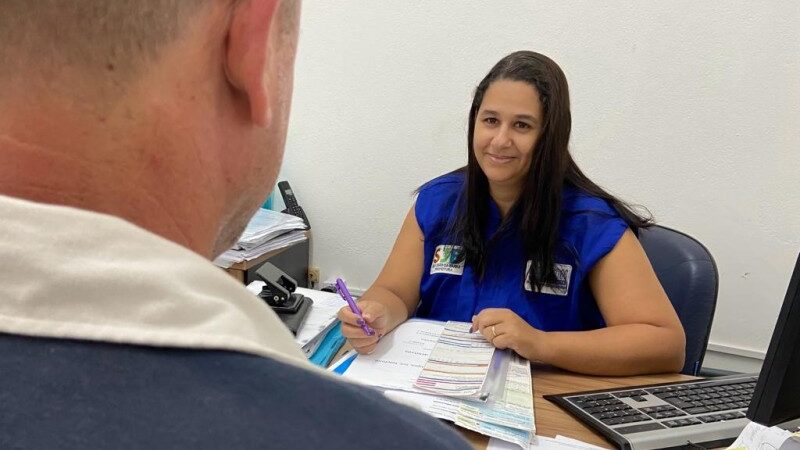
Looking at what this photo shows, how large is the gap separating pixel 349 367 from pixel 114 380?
82 cm

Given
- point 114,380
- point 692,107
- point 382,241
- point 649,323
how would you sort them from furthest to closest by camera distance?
point 382,241, point 692,107, point 649,323, point 114,380

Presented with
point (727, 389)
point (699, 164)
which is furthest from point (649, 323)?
point (699, 164)

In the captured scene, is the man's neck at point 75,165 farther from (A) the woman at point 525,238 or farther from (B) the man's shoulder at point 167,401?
(A) the woman at point 525,238

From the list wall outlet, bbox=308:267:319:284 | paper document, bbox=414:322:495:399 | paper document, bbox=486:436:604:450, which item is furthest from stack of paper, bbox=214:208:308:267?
paper document, bbox=486:436:604:450

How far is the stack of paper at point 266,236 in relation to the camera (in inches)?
73.7

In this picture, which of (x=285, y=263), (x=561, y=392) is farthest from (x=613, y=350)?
(x=285, y=263)

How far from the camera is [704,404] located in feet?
3.31

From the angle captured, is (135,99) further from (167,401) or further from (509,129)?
(509,129)

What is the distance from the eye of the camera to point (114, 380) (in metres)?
0.29

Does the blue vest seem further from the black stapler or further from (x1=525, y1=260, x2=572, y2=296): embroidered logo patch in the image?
the black stapler

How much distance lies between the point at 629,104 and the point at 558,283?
850mm

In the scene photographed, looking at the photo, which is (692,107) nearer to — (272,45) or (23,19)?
(272,45)

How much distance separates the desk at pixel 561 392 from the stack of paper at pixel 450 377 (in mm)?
17

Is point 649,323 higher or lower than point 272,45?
lower
